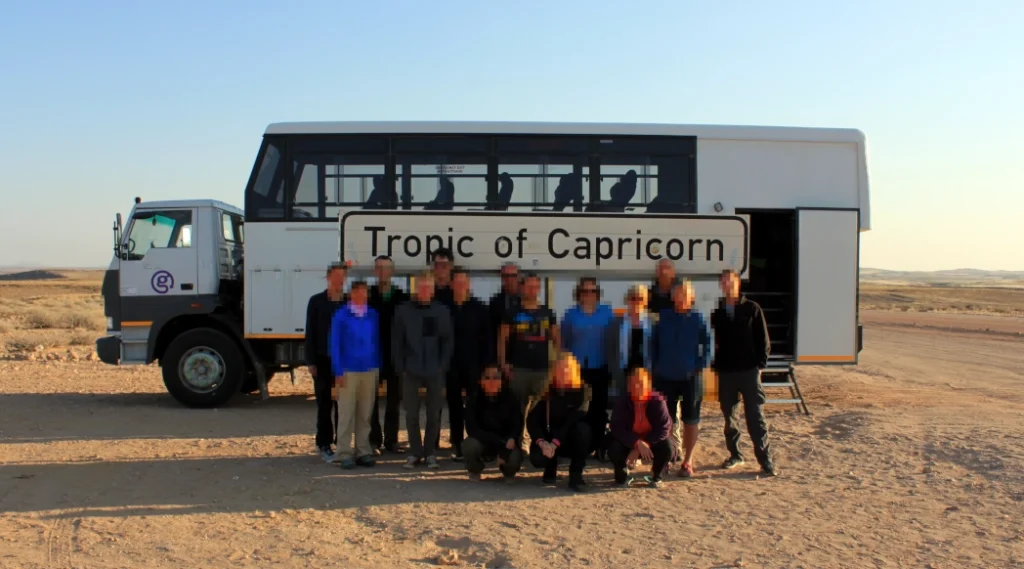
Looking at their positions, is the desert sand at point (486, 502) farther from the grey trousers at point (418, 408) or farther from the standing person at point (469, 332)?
the standing person at point (469, 332)

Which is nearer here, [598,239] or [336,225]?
[598,239]

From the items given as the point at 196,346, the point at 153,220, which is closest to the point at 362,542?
the point at 196,346

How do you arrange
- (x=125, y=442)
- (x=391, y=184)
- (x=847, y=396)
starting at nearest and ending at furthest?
(x=125, y=442) → (x=391, y=184) → (x=847, y=396)

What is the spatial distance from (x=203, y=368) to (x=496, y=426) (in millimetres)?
5578

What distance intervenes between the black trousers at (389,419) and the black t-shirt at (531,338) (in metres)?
1.63

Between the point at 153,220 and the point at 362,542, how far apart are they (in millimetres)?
7086

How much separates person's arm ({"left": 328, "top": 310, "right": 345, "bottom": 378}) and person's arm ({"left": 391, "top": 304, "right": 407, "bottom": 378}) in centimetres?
48

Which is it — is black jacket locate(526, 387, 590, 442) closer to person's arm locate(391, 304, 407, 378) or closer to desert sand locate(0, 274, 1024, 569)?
desert sand locate(0, 274, 1024, 569)

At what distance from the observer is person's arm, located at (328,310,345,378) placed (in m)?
6.70

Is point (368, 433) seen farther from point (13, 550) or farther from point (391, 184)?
point (391, 184)

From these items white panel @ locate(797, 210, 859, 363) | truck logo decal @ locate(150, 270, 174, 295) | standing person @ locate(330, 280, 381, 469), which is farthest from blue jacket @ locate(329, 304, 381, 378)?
white panel @ locate(797, 210, 859, 363)

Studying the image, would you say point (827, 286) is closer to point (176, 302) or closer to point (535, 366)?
point (535, 366)

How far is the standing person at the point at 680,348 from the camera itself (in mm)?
6367

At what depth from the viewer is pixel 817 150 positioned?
374 inches
